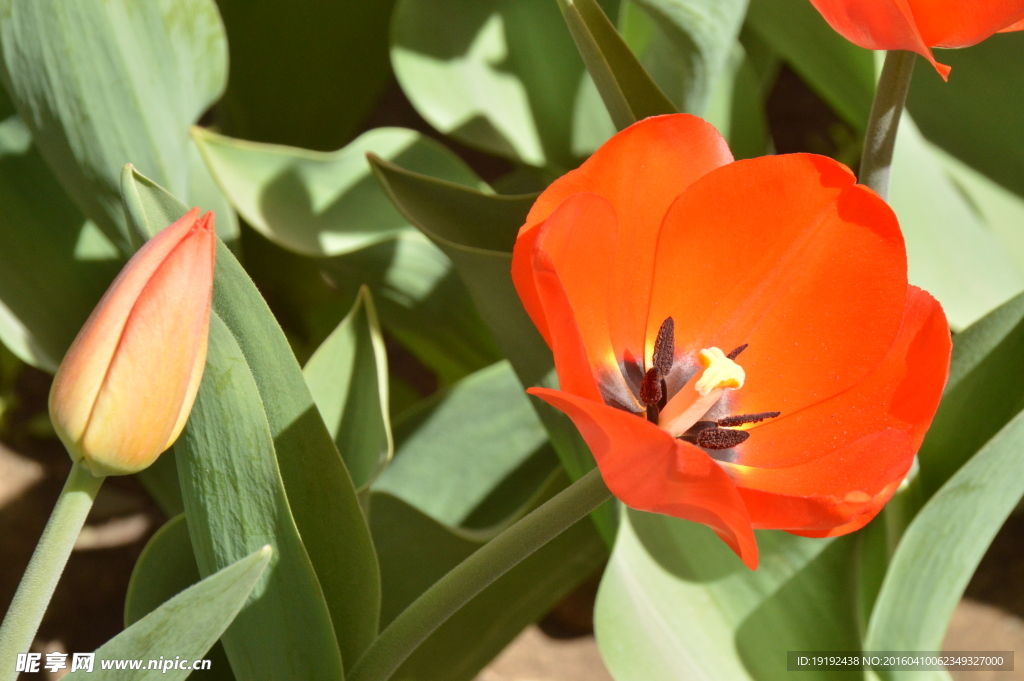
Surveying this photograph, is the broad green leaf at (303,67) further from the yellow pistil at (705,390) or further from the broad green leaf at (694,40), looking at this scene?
the yellow pistil at (705,390)

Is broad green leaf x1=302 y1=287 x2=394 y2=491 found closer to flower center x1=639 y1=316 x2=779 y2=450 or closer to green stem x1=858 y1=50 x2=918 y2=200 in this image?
flower center x1=639 y1=316 x2=779 y2=450

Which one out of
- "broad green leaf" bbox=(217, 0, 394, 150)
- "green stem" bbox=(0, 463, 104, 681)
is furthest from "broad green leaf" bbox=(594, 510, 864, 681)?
"broad green leaf" bbox=(217, 0, 394, 150)

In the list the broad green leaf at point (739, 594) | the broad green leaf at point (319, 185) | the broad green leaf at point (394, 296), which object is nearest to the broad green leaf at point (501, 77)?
the broad green leaf at point (319, 185)

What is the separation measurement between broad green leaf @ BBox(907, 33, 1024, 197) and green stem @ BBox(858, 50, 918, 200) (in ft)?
1.35

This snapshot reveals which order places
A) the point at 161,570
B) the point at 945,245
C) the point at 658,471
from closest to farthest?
1. the point at 658,471
2. the point at 161,570
3. the point at 945,245

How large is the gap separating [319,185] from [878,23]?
512 millimetres

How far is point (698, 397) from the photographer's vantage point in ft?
1.50

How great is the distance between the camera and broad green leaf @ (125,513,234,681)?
541mm

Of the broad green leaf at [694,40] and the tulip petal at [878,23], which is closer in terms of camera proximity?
the tulip petal at [878,23]

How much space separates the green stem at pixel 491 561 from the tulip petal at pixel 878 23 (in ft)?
0.80

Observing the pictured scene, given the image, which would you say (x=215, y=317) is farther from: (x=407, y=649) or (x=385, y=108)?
(x=385, y=108)

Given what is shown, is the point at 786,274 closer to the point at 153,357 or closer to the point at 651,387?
the point at 651,387

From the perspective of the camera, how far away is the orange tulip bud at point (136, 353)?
A: 0.35 metres

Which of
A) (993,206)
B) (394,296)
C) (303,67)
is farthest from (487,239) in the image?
(993,206)
